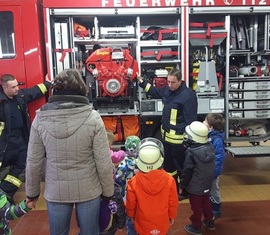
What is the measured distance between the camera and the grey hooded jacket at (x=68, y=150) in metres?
1.84

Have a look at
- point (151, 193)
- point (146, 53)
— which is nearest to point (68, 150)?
point (151, 193)

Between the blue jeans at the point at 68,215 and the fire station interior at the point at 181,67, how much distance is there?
1690 millimetres

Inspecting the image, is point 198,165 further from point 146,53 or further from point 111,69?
point 146,53

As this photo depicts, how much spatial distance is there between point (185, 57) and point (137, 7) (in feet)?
3.22

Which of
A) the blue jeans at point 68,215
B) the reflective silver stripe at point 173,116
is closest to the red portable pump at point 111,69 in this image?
the reflective silver stripe at point 173,116

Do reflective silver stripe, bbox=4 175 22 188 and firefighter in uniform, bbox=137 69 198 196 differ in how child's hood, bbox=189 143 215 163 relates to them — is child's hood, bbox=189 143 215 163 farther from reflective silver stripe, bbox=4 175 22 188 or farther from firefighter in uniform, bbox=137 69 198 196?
reflective silver stripe, bbox=4 175 22 188

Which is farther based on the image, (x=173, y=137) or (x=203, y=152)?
(x=173, y=137)

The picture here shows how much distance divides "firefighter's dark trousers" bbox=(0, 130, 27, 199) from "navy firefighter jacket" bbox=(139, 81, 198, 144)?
197 centimetres

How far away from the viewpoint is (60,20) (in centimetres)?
402

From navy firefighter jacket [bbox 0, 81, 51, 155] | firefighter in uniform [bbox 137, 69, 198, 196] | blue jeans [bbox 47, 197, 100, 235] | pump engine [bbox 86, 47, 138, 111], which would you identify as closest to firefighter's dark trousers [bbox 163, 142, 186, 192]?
firefighter in uniform [bbox 137, 69, 198, 196]

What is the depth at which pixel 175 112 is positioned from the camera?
381 cm

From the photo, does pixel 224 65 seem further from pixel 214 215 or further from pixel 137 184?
pixel 137 184

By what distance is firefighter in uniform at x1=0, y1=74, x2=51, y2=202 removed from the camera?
11.6 ft

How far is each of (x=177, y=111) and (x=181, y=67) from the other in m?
0.77
